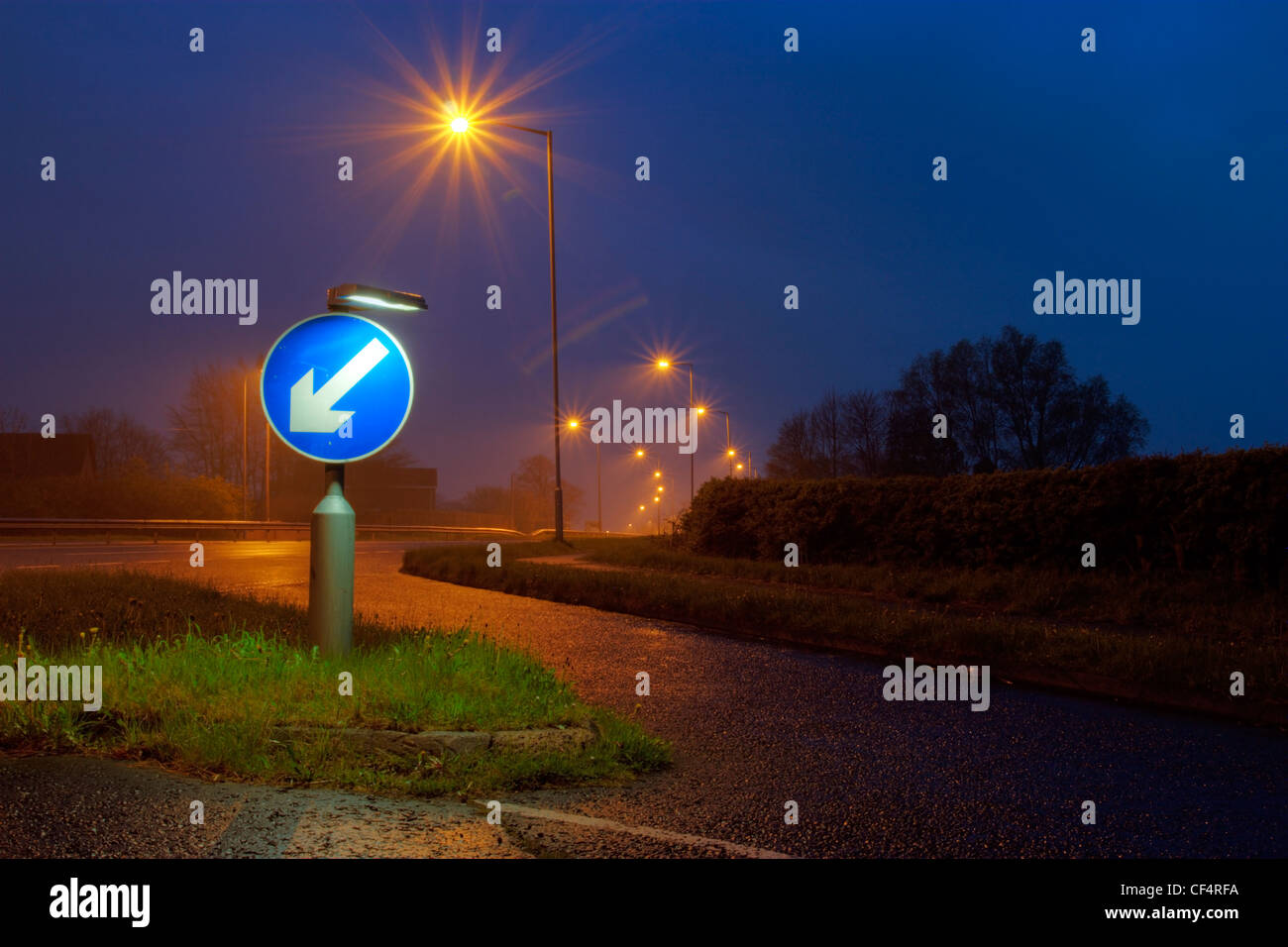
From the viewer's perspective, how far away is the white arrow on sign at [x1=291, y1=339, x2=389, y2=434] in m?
6.03

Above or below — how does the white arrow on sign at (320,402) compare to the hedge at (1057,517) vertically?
above

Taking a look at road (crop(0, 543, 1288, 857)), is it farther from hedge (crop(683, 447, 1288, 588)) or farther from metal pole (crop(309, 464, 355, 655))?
hedge (crop(683, 447, 1288, 588))

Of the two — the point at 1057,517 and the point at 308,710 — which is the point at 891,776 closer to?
the point at 308,710

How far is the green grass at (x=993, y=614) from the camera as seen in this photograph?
26.5 ft

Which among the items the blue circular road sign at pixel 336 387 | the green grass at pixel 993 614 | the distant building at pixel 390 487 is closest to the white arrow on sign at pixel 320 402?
the blue circular road sign at pixel 336 387

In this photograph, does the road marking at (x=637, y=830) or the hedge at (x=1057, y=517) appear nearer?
the road marking at (x=637, y=830)

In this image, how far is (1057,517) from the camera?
1540cm

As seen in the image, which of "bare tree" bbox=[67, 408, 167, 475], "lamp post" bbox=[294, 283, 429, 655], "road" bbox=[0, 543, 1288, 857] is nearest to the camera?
"road" bbox=[0, 543, 1288, 857]

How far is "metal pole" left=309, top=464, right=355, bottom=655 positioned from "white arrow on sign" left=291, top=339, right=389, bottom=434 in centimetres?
43

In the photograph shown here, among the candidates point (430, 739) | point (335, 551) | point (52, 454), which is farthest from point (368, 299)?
point (52, 454)

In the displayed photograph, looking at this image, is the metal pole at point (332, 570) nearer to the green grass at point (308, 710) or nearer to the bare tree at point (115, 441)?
the green grass at point (308, 710)

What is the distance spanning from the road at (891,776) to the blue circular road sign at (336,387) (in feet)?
8.76

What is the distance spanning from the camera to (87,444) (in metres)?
67.6

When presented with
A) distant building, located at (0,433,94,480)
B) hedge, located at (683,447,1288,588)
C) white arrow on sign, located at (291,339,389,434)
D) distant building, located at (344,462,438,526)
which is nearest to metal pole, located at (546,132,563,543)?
hedge, located at (683,447,1288,588)
